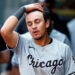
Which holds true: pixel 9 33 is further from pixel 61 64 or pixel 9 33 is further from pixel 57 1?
pixel 57 1

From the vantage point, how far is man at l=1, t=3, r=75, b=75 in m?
4.82

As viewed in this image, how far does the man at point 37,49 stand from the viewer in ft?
15.8

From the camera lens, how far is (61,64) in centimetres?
488

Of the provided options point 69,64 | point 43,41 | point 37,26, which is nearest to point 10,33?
point 37,26

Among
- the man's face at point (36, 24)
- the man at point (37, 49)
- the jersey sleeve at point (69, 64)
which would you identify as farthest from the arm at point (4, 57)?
the jersey sleeve at point (69, 64)

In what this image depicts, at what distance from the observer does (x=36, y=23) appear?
196 inches

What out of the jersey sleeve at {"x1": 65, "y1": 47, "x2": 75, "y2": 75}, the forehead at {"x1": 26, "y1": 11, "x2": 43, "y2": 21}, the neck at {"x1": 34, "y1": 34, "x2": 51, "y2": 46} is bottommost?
the jersey sleeve at {"x1": 65, "y1": 47, "x2": 75, "y2": 75}

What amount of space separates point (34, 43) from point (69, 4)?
21.6 ft

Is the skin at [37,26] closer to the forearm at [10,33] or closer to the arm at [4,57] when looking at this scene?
the forearm at [10,33]

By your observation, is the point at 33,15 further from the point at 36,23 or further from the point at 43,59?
the point at 43,59

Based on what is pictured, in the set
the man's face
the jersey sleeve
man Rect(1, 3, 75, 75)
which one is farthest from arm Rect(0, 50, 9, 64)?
the jersey sleeve

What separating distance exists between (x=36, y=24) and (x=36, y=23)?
1cm

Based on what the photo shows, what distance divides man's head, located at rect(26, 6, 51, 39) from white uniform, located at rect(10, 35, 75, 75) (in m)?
Answer: 0.15

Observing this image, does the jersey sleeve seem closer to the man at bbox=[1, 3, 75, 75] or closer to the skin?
the man at bbox=[1, 3, 75, 75]
